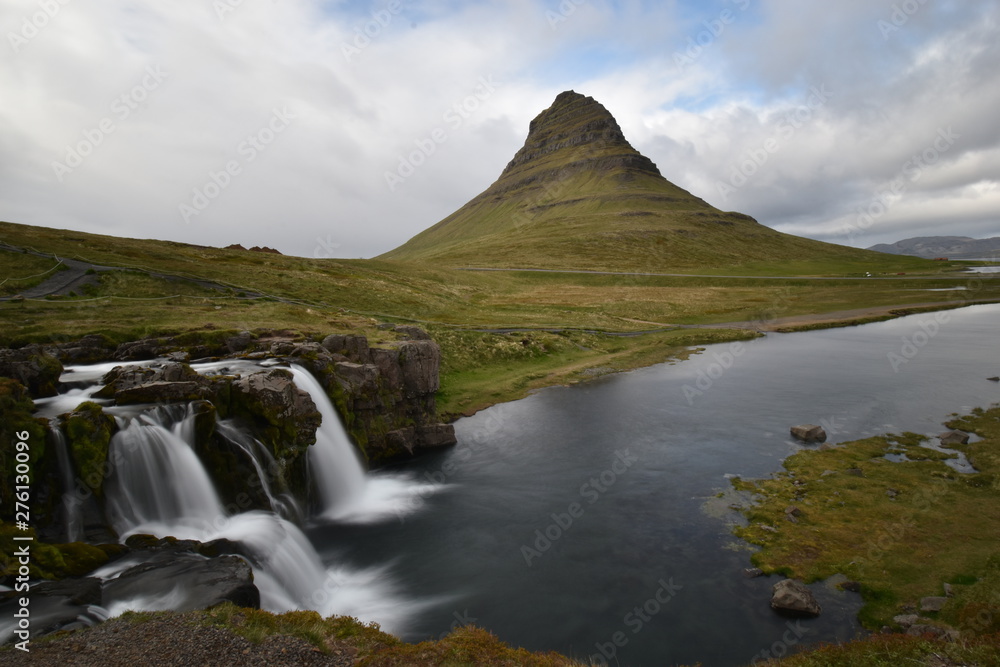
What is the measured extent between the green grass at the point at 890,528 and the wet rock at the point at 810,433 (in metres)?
2.82

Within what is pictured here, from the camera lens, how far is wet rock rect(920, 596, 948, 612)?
52.1 ft

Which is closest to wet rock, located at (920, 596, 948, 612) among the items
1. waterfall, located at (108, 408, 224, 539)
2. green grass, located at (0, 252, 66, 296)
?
waterfall, located at (108, 408, 224, 539)

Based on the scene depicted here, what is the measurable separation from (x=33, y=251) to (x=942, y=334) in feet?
396

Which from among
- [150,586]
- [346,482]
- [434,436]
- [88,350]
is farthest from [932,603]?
[88,350]

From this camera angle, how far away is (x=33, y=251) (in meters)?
60.4

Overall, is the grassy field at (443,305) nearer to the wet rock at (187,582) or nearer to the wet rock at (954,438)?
the wet rock at (187,582)

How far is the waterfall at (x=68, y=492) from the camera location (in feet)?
55.6

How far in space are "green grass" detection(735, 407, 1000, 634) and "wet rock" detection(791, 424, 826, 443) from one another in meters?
2.82

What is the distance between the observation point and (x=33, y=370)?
2245cm

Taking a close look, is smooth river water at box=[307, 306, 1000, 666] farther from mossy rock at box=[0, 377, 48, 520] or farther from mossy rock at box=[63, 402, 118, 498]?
mossy rock at box=[0, 377, 48, 520]

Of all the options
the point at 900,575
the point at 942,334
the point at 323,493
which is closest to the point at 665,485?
the point at 900,575

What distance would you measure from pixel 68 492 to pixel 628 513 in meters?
22.9

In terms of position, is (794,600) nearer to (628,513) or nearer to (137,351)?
(628,513)

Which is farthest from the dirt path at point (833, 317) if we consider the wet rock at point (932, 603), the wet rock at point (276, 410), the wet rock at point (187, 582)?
the wet rock at point (187, 582)
